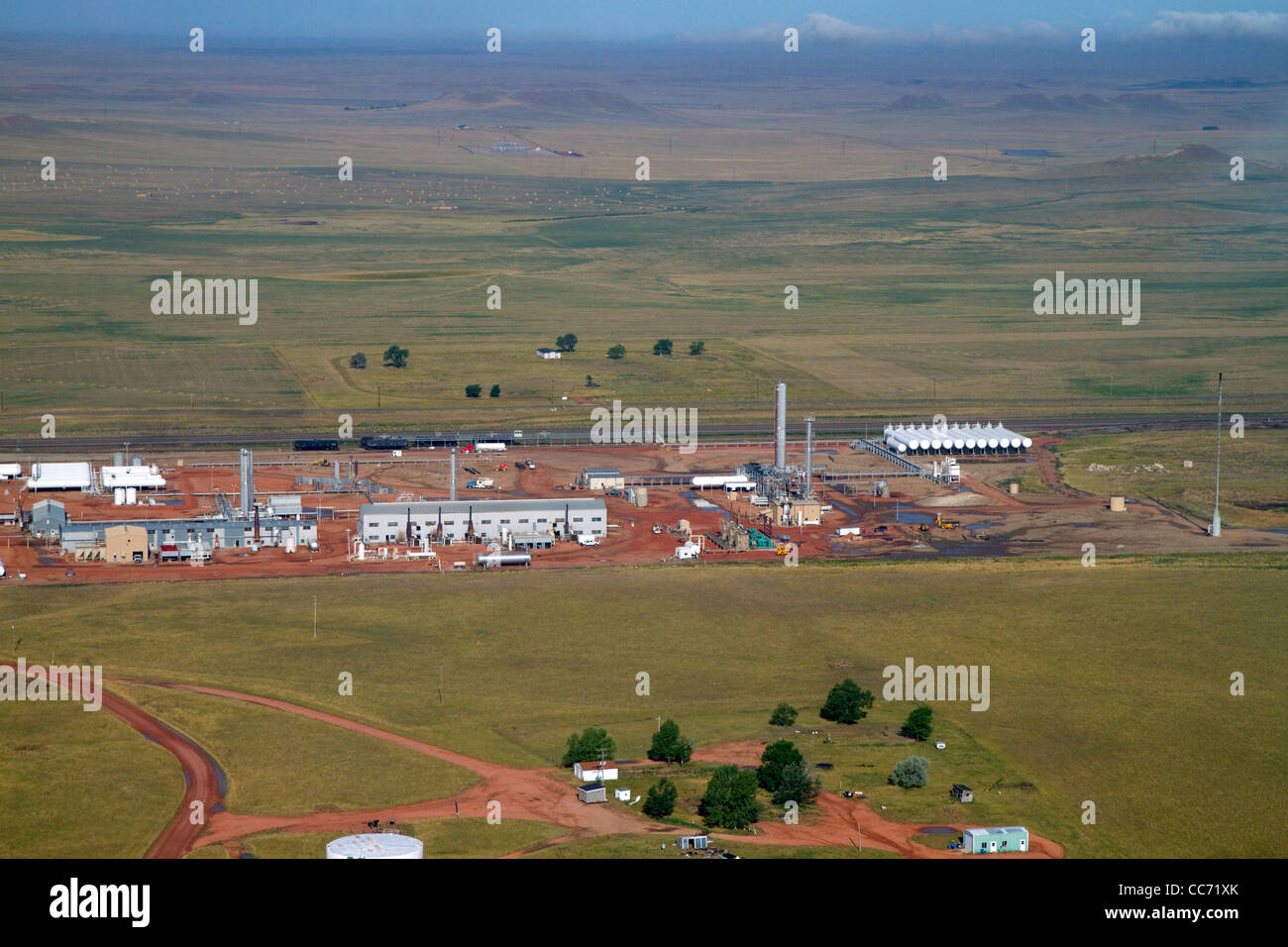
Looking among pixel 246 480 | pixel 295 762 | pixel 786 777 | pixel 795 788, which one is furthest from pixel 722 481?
pixel 795 788

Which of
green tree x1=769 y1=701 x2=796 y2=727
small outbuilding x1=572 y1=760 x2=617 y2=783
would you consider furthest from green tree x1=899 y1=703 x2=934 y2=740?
small outbuilding x1=572 y1=760 x2=617 y2=783

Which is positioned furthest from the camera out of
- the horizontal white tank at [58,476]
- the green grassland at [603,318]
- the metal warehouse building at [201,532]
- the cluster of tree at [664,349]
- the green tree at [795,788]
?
the cluster of tree at [664,349]

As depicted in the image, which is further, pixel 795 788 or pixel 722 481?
pixel 722 481

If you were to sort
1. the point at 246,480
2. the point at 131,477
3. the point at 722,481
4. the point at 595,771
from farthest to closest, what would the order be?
the point at 722,481 < the point at 131,477 < the point at 246,480 < the point at 595,771

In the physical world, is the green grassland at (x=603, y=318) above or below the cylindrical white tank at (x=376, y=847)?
above

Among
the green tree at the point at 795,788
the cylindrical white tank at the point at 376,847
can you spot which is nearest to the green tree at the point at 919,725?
the green tree at the point at 795,788

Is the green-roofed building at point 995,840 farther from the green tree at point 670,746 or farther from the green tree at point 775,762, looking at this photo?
the green tree at point 670,746

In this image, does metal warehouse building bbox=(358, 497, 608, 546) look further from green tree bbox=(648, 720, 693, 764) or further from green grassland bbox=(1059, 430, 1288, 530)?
green tree bbox=(648, 720, 693, 764)

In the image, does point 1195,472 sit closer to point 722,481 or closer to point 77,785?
point 722,481
